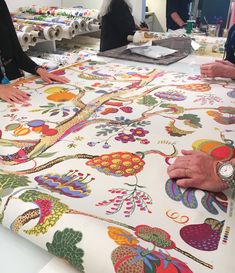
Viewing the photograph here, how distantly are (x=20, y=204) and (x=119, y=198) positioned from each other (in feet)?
0.62

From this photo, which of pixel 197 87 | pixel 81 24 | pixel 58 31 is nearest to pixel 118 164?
pixel 197 87

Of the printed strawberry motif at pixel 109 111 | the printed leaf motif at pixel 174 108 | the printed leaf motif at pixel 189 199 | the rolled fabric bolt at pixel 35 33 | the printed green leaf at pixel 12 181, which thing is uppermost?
the rolled fabric bolt at pixel 35 33

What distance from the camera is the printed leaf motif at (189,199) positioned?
61 cm

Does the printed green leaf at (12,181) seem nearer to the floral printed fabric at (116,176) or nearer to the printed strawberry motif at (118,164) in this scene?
the floral printed fabric at (116,176)

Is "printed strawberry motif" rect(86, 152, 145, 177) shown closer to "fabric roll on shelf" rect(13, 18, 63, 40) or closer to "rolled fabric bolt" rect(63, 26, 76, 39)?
"fabric roll on shelf" rect(13, 18, 63, 40)

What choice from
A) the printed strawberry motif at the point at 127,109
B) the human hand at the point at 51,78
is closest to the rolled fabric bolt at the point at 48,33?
the human hand at the point at 51,78

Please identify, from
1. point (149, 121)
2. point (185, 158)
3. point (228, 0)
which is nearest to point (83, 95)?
point (149, 121)

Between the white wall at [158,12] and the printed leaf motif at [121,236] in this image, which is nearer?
the printed leaf motif at [121,236]

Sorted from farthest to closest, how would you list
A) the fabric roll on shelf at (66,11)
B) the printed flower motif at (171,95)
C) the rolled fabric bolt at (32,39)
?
the fabric roll on shelf at (66,11) → the rolled fabric bolt at (32,39) → the printed flower motif at (171,95)

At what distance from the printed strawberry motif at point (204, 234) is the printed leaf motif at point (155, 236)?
3cm

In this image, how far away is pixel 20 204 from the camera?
1.83 ft

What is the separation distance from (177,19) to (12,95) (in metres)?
1.29

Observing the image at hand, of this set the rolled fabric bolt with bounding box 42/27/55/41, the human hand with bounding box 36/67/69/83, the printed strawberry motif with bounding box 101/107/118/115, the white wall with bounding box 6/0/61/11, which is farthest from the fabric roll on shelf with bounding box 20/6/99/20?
the printed strawberry motif with bounding box 101/107/118/115

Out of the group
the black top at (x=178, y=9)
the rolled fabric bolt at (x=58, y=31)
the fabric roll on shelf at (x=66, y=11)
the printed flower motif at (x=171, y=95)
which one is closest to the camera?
the printed flower motif at (x=171, y=95)
